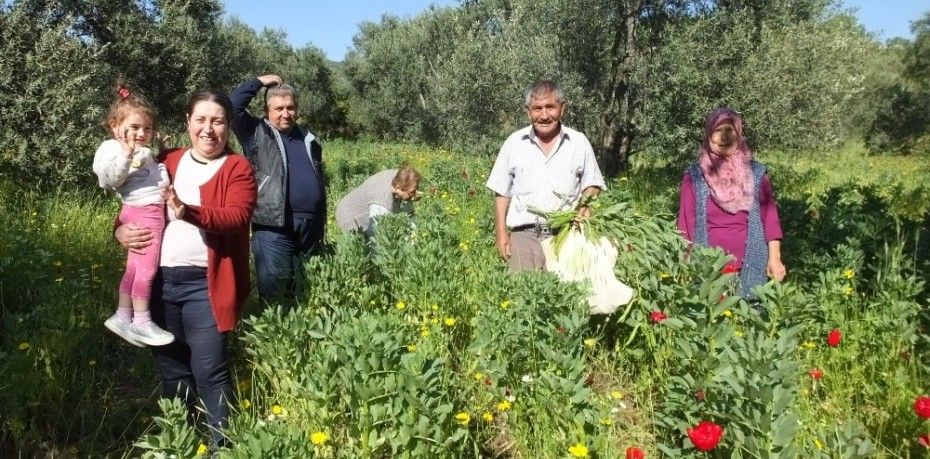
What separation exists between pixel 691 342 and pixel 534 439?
0.88m

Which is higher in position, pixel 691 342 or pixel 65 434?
pixel 691 342

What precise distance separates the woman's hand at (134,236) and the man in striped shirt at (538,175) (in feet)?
7.23

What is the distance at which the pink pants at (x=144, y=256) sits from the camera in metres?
2.83

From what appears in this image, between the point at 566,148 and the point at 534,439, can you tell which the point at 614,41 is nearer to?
the point at 566,148

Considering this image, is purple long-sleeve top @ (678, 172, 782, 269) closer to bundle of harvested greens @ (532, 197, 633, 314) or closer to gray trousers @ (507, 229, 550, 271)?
bundle of harvested greens @ (532, 197, 633, 314)

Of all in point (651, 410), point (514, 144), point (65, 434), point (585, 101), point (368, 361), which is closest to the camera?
point (368, 361)

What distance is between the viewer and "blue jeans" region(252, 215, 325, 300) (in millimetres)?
4090

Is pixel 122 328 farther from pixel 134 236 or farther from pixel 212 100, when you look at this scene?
pixel 212 100

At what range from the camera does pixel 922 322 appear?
379 centimetres

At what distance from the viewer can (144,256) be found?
283cm

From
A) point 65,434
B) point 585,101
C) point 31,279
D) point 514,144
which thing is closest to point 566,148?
point 514,144

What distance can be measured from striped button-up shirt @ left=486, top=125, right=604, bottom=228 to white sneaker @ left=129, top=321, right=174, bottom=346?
227 cm

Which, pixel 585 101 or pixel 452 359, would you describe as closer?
pixel 452 359

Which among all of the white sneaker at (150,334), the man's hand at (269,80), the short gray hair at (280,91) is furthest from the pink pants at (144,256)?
the short gray hair at (280,91)
